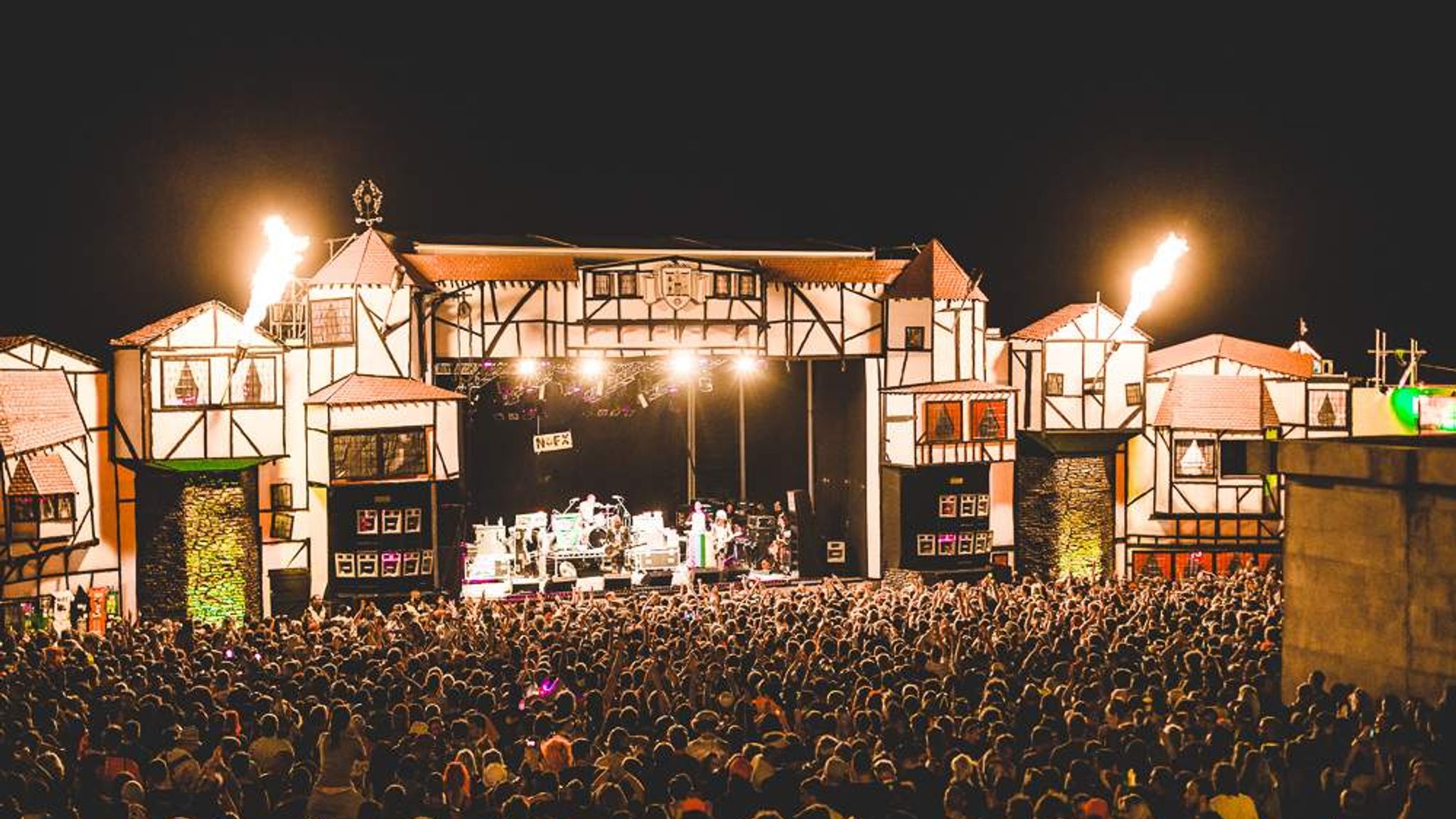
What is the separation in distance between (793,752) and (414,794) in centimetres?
308

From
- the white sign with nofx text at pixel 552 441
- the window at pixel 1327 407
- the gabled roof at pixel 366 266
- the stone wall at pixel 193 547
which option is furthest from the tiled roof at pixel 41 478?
the window at pixel 1327 407

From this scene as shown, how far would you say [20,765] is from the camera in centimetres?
913

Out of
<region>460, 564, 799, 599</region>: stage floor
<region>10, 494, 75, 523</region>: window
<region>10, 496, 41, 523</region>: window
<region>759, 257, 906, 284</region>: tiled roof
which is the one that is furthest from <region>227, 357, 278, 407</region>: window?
<region>759, 257, 906, 284</region>: tiled roof

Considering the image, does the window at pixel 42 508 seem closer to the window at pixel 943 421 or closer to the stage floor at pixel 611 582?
the stage floor at pixel 611 582

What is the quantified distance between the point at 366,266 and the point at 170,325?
4570 millimetres

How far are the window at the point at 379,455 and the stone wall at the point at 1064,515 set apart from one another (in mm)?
16213

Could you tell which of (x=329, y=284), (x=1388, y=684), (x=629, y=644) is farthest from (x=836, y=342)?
(x=1388, y=684)

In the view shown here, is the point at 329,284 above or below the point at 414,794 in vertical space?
above

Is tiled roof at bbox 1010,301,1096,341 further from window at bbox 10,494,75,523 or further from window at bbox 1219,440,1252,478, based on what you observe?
window at bbox 10,494,75,523

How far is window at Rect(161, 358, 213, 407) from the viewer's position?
25125mm

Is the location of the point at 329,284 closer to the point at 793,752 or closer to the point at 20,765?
the point at 20,765

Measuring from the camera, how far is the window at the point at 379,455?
85.5 ft

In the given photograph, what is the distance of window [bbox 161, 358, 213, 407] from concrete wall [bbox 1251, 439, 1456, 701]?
73.3ft

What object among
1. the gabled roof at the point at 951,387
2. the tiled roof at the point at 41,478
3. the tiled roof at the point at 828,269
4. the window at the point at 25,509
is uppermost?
the tiled roof at the point at 828,269
